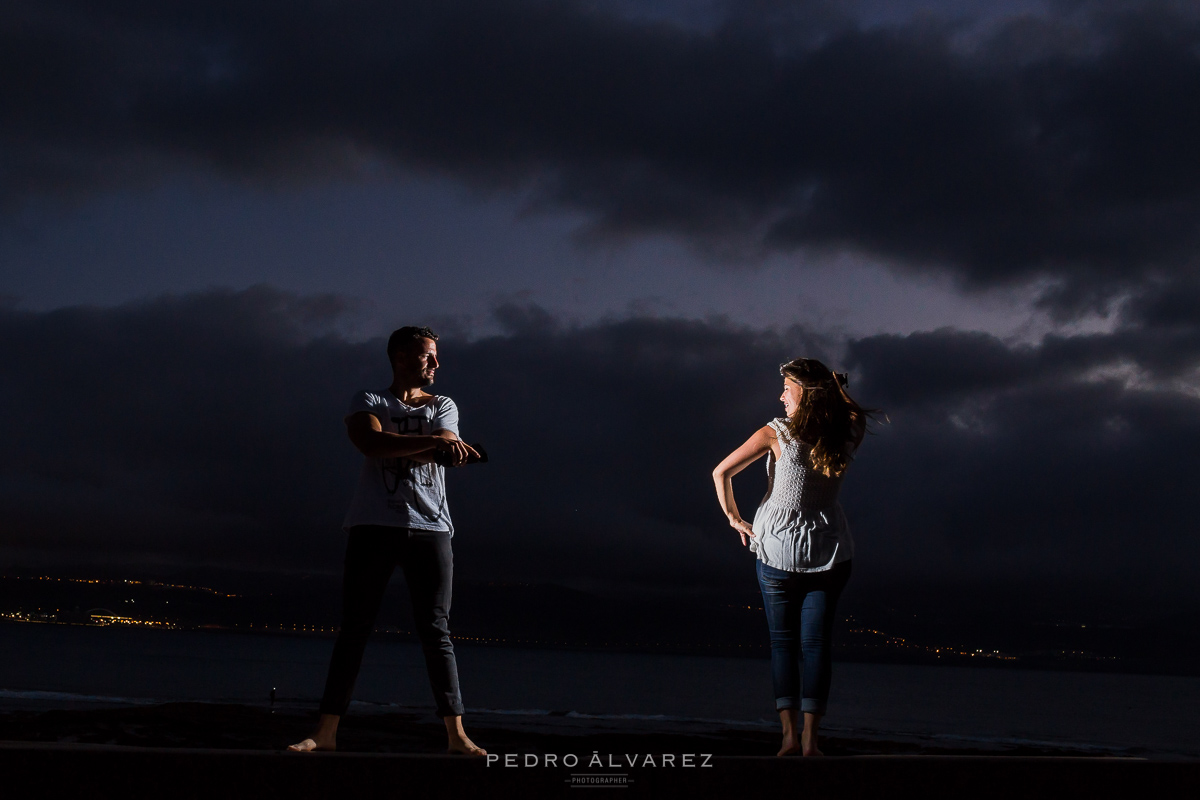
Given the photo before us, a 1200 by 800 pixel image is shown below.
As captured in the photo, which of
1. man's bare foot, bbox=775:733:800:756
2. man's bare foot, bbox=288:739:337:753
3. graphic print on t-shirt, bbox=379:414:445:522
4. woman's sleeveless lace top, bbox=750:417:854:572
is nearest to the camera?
man's bare foot, bbox=288:739:337:753

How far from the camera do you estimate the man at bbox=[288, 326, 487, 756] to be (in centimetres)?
411

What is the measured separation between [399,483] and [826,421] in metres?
2.20

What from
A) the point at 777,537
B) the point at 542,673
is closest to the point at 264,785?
the point at 777,537

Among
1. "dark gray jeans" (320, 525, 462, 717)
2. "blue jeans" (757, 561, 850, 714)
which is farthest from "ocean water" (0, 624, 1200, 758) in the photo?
"blue jeans" (757, 561, 850, 714)

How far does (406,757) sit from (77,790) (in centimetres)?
100

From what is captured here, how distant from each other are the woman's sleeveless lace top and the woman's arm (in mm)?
67

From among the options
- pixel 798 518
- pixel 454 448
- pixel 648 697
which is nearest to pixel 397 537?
pixel 454 448

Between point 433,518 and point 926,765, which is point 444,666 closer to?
point 433,518

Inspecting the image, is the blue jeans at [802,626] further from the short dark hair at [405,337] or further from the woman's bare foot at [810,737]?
A: the short dark hair at [405,337]

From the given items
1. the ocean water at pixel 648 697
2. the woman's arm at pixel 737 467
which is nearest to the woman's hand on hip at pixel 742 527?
the woman's arm at pixel 737 467

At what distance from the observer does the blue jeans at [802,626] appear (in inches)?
171

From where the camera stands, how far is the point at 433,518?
4.27 metres

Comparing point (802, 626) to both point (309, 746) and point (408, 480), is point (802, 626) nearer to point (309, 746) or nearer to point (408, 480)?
point (408, 480)

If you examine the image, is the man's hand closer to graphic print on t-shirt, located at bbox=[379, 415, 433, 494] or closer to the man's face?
graphic print on t-shirt, located at bbox=[379, 415, 433, 494]
